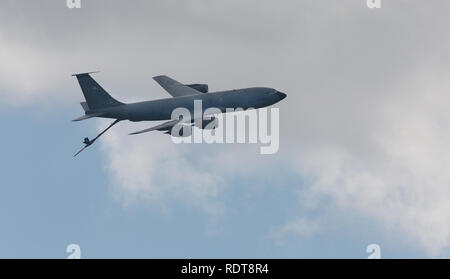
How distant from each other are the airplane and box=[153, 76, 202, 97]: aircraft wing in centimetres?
1381

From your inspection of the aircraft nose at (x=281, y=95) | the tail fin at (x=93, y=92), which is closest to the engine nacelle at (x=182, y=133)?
the tail fin at (x=93, y=92)

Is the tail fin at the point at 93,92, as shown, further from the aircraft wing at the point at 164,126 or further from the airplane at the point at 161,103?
the aircraft wing at the point at 164,126

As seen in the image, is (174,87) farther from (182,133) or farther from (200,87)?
(182,133)

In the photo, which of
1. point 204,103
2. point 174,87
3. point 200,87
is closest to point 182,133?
point 204,103

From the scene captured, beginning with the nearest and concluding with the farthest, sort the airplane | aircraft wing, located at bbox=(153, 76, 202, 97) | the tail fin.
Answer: the airplane, the tail fin, aircraft wing, located at bbox=(153, 76, 202, 97)

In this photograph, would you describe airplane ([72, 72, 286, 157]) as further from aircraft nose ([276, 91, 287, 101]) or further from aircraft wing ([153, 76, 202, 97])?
aircraft wing ([153, 76, 202, 97])

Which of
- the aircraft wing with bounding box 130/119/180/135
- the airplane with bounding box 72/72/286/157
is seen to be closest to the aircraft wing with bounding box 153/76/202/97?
the airplane with bounding box 72/72/286/157

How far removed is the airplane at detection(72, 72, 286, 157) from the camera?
126125 millimetres
